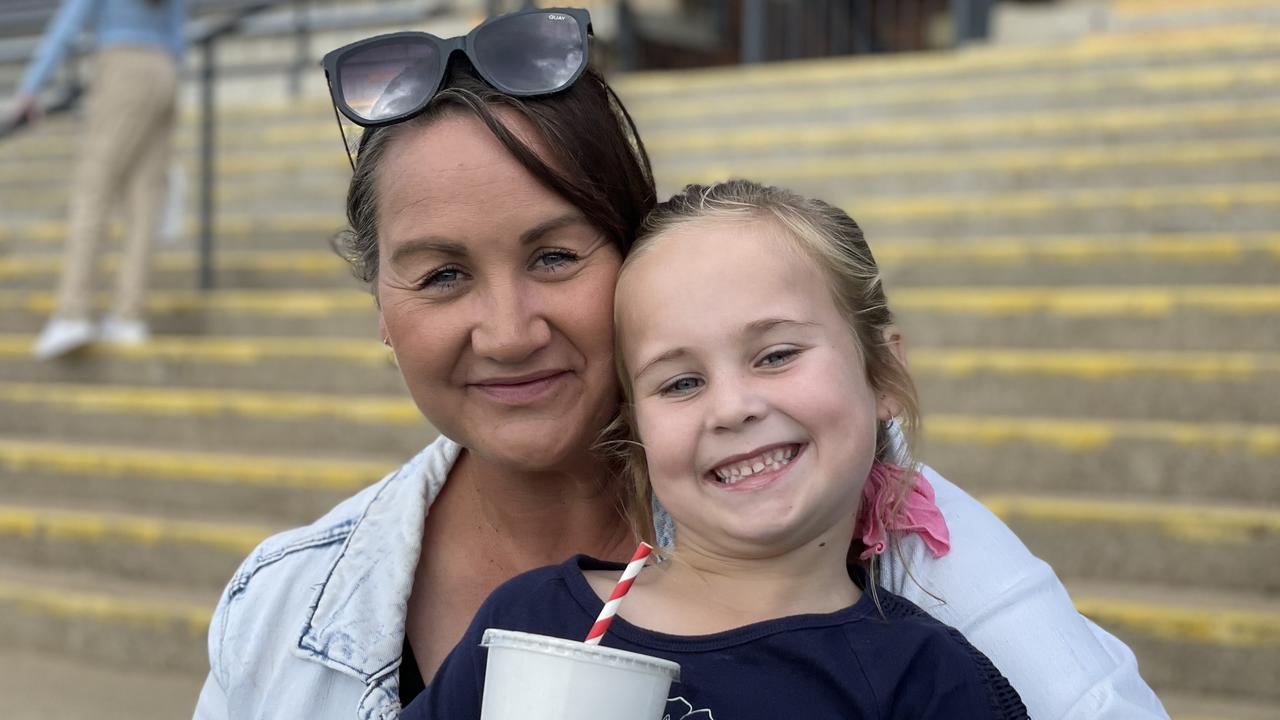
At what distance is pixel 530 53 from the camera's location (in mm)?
1811

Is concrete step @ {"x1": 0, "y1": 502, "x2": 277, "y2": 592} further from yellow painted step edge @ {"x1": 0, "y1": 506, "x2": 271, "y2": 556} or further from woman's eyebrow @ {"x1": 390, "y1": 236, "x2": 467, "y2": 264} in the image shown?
woman's eyebrow @ {"x1": 390, "y1": 236, "x2": 467, "y2": 264}

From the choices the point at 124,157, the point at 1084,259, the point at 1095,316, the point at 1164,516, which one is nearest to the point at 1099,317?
the point at 1095,316

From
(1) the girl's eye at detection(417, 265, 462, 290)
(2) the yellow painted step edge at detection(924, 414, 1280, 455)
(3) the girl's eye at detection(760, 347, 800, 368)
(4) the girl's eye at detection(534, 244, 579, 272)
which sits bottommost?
(2) the yellow painted step edge at detection(924, 414, 1280, 455)

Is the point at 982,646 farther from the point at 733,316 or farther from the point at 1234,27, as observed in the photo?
the point at 1234,27

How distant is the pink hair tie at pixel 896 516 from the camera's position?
5.42 feet

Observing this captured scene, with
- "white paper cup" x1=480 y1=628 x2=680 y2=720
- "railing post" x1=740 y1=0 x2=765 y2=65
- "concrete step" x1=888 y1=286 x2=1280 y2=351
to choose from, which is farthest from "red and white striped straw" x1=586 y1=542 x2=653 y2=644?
"railing post" x1=740 y1=0 x2=765 y2=65

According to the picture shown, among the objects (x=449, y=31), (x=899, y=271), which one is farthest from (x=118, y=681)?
(x=449, y=31)

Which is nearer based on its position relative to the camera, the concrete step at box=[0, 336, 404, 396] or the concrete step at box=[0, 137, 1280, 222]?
the concrete step at box=[0, 137, 1280, 222]

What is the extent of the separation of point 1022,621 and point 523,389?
0.69 meters

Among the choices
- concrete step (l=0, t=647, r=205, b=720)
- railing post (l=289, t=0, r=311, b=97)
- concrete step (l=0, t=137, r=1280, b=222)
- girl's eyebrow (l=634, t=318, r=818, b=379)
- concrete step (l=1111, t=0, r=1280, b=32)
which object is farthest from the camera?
railing post (l=289, t=0, r=311, b=97)

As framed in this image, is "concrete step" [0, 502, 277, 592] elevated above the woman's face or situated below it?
below

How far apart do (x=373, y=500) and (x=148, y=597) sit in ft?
8.54

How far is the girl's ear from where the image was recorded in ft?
5.77

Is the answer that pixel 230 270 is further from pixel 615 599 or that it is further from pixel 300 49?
pixel 615 599
